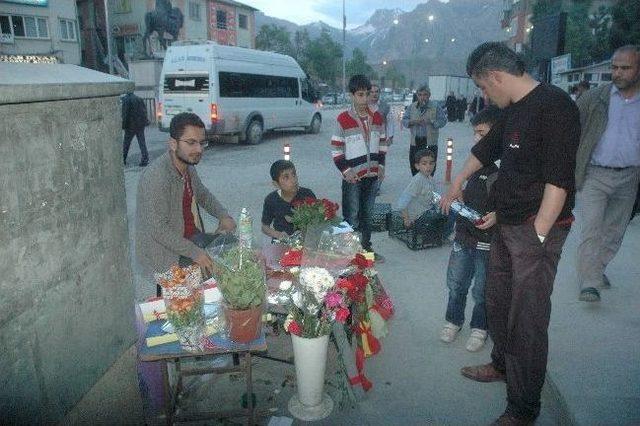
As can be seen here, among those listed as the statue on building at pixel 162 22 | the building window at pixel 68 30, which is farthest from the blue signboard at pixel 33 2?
the statue on building at pixel 162 22

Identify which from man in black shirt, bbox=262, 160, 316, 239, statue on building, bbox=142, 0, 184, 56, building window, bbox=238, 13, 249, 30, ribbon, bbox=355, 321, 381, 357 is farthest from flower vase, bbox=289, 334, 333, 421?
building window, bbox=238, 13, 249, 30

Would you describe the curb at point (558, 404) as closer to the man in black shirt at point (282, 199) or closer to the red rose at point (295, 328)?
the red rose at point (295, 328)

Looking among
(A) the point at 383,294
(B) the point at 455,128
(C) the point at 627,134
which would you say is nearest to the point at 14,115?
(A) the point at 383,294

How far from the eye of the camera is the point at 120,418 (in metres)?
2.27

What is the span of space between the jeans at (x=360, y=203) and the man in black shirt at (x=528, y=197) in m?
2.76

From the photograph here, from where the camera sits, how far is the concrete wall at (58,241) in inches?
60.8

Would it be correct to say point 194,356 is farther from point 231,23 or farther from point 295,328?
point 231,23

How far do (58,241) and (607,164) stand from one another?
427 cm

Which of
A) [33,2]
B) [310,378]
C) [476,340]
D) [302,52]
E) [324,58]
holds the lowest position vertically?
[476,340]

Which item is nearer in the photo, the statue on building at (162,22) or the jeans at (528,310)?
the jeans at (528,310)

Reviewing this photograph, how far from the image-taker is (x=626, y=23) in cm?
2388

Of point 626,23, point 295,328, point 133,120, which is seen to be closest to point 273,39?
point 626,23

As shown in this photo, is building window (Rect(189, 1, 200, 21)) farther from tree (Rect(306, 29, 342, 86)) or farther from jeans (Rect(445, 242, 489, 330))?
jeans (Rect(445, 242, 489, 330))

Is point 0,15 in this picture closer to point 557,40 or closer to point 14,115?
point 557,40
